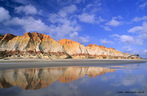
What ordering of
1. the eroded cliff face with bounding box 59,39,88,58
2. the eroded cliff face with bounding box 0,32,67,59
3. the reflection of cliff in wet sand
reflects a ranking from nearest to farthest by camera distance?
the reflection of cliff in wet sand
the eroded cliff face with bounding box 0,32,67,59
the eroded cliff face with bounding box 59,39,88,58

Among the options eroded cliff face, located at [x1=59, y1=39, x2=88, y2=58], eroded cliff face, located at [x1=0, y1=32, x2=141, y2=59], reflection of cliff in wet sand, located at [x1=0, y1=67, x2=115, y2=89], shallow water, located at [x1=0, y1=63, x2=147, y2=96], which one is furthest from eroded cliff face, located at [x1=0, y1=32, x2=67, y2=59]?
shallow water, located at [x1=0, y1=63, x2=147, y2=96]

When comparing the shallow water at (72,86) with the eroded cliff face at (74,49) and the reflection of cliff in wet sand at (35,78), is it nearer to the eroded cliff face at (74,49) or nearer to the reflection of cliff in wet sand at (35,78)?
the reflection of cliff in wet sand at (35,78)

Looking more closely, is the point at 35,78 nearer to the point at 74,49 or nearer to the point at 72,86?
the point at 72,86

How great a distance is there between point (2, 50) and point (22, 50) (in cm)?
755

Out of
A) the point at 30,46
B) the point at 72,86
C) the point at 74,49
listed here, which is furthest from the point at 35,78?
the point at 74,49

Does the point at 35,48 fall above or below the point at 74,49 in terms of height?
below

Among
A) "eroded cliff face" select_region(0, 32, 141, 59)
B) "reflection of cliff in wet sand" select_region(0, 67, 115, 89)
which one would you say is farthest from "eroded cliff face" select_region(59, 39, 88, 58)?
"reflection of cliff in wet sand" select_region(0, 67, 115, 89)

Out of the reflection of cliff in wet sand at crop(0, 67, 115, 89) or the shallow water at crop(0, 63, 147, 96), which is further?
the reflection of cliff in wet sand at crop(0, 67, 115, 89)

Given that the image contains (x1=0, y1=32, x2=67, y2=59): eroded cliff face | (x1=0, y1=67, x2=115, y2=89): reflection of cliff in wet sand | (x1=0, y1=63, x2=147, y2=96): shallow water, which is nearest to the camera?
(x1=0, y1=63, x2=147, y2=96): shallow water

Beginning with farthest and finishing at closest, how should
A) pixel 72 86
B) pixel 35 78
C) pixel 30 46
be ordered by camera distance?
pixel 30 46
pixel 35 78
pixel 72 86

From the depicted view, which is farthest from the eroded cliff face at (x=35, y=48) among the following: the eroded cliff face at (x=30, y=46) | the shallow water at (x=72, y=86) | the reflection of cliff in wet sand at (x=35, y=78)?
the shallow water at (x=72, y=86)

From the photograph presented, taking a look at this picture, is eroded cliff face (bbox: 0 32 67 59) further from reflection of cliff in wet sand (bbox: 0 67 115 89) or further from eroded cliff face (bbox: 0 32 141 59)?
reflection of cliff in wet sand (bbox: 0 67 115 89)

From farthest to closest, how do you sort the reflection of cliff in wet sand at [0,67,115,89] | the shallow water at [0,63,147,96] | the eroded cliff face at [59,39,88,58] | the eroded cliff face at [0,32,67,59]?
the eroded cliff face at [59,39,88,58]
the eroded cliff face at [0,32,67,59]
the reflection of cliff in wet sand at [0,67,115,89]
the shallow water at [0,63,147,96]

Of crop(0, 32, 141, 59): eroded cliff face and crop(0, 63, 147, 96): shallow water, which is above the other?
crop(0, 32, 141, 59): eroded cliff face
